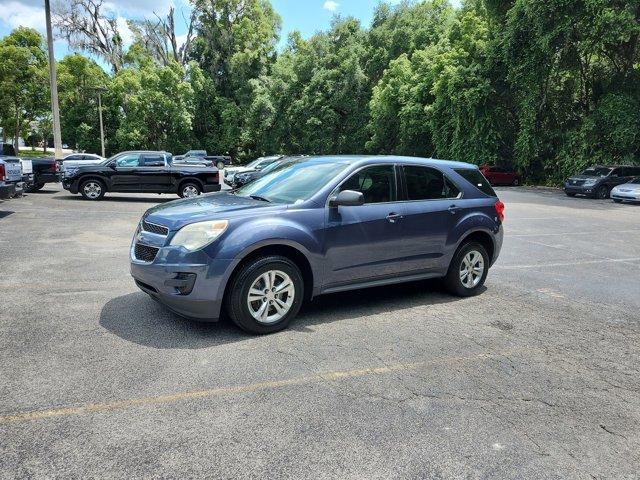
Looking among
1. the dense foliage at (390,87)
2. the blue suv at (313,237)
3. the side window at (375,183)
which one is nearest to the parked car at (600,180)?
the dense foliage at (390,87)

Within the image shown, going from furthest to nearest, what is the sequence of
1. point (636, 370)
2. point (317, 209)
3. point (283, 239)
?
point (317, 209) → point (283, 239) → point (636, 370)

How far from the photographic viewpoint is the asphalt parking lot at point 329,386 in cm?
293

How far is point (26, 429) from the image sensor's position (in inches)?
123

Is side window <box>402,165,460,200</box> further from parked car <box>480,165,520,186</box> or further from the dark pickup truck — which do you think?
parked car <box>480,165,520,186</box>

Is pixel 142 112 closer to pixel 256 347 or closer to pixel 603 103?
pixel 603 103

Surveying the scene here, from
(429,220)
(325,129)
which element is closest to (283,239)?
(429,220)

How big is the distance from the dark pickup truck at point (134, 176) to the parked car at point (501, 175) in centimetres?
2029

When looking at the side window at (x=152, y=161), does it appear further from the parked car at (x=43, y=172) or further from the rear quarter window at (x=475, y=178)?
the rear quarter window at (x=475, y=178)

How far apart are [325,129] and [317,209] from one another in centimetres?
4148

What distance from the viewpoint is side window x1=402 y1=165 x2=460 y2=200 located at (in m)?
5.95

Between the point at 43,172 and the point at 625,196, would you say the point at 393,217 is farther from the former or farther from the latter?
the point at 625,196

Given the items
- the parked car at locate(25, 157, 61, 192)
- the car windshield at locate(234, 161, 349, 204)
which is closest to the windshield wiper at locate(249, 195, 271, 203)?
the car windshield at locate(234, 161, 349, 204)

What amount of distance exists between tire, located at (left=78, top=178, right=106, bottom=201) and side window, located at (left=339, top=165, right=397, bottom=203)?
45.6ft

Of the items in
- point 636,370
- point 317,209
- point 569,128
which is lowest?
point 636,370
